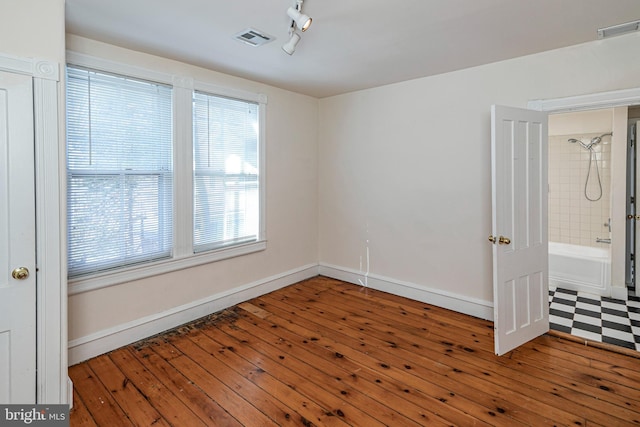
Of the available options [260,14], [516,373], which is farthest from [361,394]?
[260,14]

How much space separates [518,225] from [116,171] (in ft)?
11.0

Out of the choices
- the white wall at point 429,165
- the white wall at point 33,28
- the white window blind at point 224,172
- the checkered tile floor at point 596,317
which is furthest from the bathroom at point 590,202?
the white wall at point 33,28

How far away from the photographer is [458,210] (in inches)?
137

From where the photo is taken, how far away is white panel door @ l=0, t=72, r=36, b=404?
1803 millimetres

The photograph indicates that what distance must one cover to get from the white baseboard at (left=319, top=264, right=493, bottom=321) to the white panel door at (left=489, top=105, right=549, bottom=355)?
1.56 feet

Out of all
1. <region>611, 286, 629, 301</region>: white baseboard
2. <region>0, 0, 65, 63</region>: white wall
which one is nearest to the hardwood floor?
<region>611, 286, 629, 301</region>: white baseboard

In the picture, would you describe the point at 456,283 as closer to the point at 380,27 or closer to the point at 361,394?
the point at 361,394

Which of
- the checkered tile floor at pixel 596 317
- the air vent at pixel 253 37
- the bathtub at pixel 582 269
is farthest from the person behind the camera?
the bathtub at pixel 582 269

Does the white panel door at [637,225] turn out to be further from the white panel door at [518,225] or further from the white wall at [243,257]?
the white wall at [243,257]

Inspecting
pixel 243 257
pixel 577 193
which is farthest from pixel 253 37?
pixel 577 193

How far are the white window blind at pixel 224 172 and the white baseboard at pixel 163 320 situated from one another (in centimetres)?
56

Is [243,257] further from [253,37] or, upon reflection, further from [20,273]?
[253,37]

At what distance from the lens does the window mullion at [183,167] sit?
3123mm

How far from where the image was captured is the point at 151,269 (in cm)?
302
